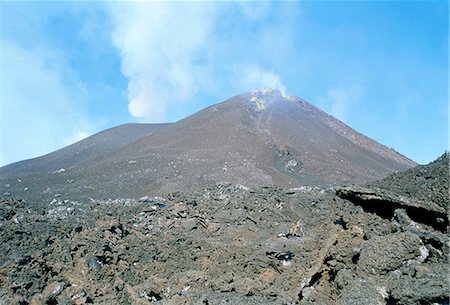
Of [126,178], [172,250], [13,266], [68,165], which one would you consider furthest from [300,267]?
[68,165]

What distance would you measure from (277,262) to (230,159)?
27.4m

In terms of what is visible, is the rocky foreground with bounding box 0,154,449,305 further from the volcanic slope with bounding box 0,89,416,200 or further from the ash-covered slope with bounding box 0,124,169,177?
the ash-covered slope with bounding box 0,124,169,177

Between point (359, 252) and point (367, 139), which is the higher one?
point (367, 139)

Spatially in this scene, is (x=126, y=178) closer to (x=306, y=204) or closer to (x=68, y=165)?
(x=68, y=165)

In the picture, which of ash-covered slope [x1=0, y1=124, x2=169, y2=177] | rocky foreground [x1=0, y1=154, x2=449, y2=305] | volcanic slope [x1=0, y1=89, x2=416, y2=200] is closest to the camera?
rocky foreground [x1=0, y1=154, x2=449, y2=305]

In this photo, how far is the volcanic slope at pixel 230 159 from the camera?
91.7 feet

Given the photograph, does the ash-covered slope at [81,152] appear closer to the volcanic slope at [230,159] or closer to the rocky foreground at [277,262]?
the volcanic slope at [230,159]

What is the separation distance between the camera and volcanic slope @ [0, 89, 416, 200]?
2795 cm

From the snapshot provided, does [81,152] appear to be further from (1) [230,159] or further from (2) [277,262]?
(2) [277,262]

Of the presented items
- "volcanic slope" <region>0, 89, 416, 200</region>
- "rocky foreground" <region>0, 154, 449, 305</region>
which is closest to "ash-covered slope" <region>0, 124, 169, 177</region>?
"volcanic slope" <region>0, 89, 416, 200</region>

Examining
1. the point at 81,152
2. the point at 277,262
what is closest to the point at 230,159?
the point at 81,152

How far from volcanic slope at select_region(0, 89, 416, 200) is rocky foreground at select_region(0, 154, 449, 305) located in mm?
17179

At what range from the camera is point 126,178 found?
1141 inches

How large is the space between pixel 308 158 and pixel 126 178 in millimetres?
16738
